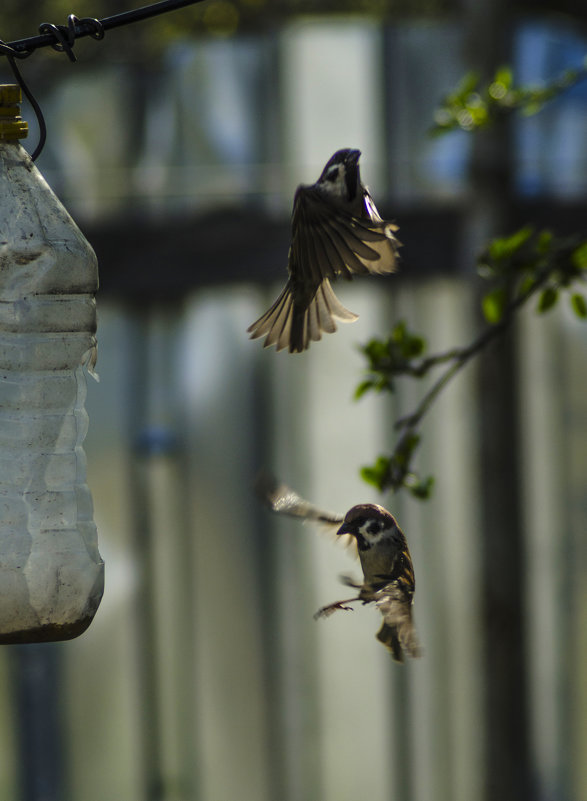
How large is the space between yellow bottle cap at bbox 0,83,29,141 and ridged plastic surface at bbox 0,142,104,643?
0.9 inches

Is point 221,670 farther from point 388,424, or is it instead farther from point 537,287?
point 537,287

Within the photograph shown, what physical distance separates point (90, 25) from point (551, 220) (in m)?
2.71

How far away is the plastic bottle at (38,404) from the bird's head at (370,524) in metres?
0.36

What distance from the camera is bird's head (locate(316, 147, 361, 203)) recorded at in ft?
4.10

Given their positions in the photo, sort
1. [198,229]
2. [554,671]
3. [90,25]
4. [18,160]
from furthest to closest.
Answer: [554,671] < [198,229] < [18,160] < [90,25]

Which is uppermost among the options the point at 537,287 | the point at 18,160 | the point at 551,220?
the point at 551,220

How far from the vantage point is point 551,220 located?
3764mm

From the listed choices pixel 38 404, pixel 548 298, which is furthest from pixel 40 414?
pixel 548 298

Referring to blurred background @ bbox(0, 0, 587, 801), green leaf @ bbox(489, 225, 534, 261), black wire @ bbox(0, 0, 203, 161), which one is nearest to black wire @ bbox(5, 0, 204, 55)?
black wire @ bbox(0, 0, 203, 161)

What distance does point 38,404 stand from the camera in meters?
1.43

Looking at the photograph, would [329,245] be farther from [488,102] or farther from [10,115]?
[488,102]

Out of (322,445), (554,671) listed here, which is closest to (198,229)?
(322,445)

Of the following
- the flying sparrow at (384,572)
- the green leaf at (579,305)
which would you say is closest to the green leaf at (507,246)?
the green leaf at (579,305)

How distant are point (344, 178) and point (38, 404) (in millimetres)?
467
